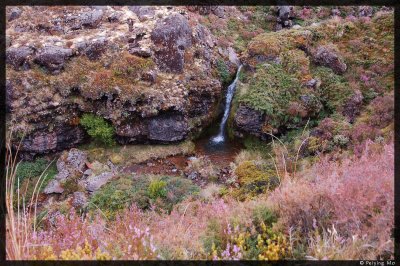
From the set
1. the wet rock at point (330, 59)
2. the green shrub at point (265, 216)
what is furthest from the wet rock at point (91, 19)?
the green shrub at point (265, 216)

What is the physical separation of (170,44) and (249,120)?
4.52 m

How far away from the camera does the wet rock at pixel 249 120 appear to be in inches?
487

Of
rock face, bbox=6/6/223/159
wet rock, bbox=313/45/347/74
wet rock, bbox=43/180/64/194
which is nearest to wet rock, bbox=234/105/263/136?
rock face, bbox=6/6/223/159

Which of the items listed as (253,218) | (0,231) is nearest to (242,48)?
(253,218)

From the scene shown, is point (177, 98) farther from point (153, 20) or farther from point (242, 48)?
point (242, 48)

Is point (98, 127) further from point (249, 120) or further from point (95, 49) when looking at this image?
point (249, 120)

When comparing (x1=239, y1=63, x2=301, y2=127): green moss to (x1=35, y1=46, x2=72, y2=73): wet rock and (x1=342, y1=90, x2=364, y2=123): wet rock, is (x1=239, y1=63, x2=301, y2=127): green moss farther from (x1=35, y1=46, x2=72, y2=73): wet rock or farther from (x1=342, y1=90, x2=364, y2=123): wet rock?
(x1=35, y1=46, x2=72, y2=73): wet rock

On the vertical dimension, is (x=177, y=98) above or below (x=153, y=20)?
below

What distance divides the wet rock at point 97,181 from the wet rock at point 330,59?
30.0ft

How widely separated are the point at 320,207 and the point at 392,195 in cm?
86

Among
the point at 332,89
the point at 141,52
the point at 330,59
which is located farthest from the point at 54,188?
the point at 330,59

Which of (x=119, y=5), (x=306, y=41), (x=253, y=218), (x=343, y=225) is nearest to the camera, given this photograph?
(x=343, y=225)

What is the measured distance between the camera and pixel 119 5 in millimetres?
16016

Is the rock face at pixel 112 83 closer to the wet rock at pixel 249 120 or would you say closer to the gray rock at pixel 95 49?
the gray rock at pixel 95 49
